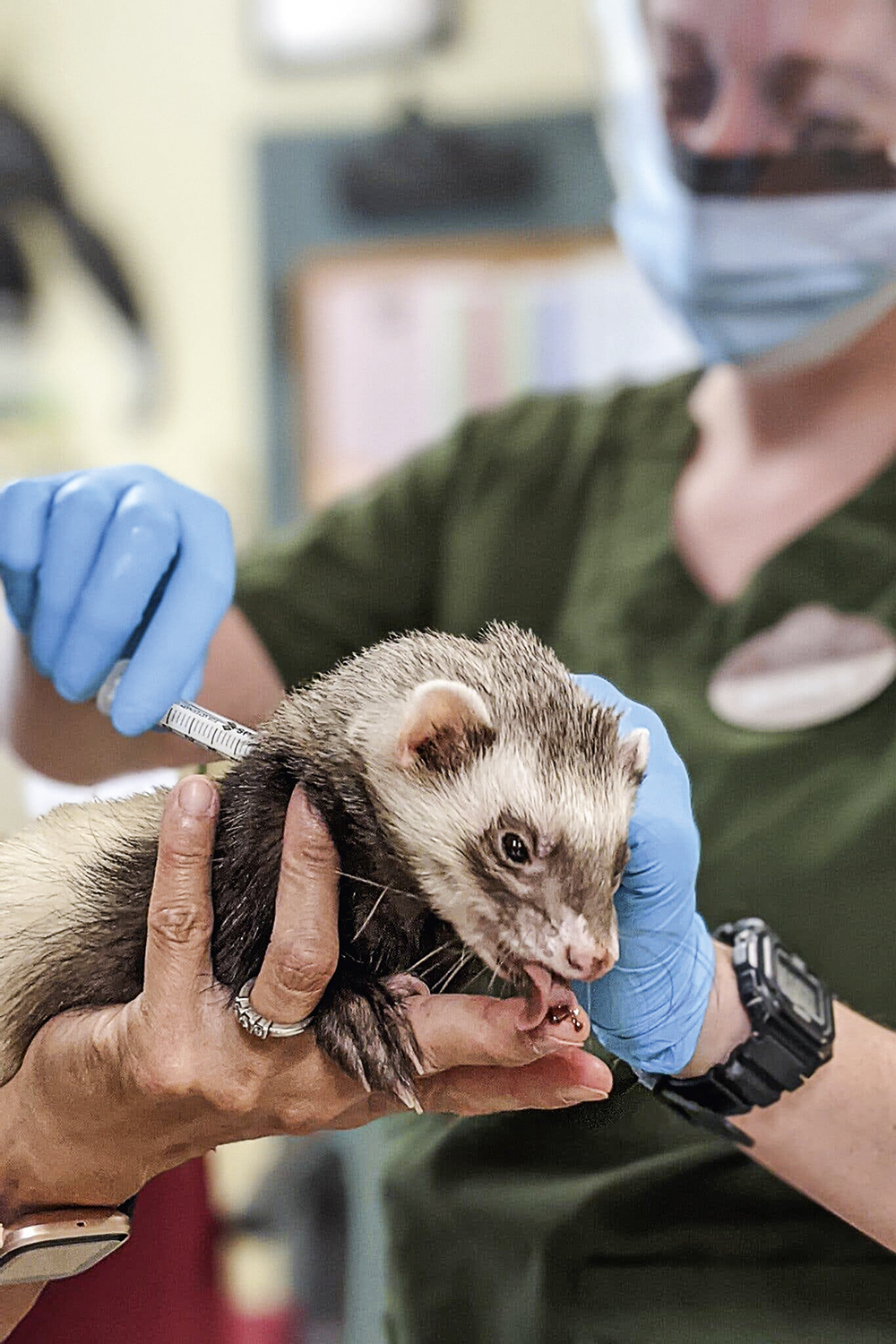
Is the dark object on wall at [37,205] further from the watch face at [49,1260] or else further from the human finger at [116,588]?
the watch face at [49,1260]

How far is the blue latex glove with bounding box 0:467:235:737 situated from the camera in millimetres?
742

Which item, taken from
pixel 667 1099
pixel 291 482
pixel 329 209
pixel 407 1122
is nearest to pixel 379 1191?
pixel 407 1122

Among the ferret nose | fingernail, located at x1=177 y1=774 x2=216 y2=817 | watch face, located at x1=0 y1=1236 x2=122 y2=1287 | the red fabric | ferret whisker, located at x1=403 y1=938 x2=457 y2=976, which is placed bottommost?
the red fabric

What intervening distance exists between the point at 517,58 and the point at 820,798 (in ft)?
5.35

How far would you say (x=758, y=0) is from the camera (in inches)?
37.9

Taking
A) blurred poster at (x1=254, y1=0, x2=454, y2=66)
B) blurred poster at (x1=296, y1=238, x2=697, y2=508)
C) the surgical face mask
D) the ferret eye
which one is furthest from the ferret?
blurred poster at (x1=254, y1=0, x2=454, y2=66)

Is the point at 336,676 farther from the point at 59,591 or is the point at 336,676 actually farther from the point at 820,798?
the point at 820,798

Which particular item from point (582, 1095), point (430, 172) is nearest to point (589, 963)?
point (582, 1095)

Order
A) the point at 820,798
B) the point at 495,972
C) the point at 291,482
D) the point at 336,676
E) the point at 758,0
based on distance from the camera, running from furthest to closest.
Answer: the point at 291,482
the point at 758,0
the point at 820,798
the point at 336,676
the point at 495,972

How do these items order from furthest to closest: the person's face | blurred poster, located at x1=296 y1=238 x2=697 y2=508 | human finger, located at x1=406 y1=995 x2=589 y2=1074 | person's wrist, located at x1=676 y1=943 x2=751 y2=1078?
blurred poster, located at x1=296 y1=238 x2=697 y2=508 → the person's face → person's wrist, located at x1=676 y1=943 x2=751 y2=1078 → human finger, located at x1=406 y1=995 x2=589 y2=1074

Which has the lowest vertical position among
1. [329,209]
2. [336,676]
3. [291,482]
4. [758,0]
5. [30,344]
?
[291,482]

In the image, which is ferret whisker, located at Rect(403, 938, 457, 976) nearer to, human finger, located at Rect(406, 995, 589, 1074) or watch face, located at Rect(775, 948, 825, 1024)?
human finger, located at Rect(406, 995, 589, 1074)

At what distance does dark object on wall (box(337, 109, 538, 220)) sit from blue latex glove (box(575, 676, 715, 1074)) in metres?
1.64

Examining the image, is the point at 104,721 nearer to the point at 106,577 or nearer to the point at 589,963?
the point at 106,577
